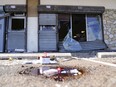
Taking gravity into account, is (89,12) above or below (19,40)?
above

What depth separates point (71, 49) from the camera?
16953 mm

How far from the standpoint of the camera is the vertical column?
664 inches

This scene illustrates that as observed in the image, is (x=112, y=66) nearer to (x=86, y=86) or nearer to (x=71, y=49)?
(x=86, y=86)

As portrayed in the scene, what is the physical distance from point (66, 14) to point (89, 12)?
158cm

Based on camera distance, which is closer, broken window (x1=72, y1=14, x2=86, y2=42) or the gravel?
the gravel

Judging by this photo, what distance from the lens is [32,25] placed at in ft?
55.7

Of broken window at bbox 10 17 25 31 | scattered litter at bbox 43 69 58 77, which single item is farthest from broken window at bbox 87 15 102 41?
scattered litter at bbox 43 69 58 77

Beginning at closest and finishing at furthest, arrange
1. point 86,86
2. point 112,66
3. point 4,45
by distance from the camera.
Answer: point 86,86, point 112,66, point 4,45

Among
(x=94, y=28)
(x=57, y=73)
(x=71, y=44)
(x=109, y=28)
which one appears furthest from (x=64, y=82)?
(x=109, y=28)

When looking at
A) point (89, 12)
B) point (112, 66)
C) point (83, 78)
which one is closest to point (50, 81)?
point (83, 78)

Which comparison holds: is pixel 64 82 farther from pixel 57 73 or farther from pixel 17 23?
pixel 17 23

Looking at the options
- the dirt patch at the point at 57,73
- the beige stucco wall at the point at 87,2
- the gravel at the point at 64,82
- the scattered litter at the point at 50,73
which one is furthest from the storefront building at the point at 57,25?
the scattered litter at the point at 50,73

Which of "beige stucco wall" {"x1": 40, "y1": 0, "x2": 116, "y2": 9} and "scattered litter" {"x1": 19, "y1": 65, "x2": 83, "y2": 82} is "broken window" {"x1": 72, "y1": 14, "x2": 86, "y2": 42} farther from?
"scattered litter" {"x1": 19, "y1": 65, "x2": 83, "y2": 82}

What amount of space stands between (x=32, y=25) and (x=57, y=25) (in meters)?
1.69
